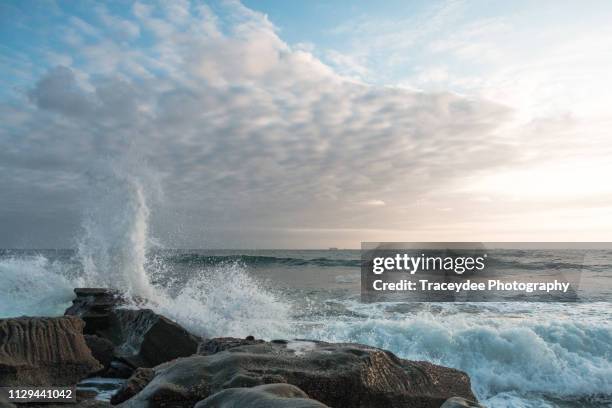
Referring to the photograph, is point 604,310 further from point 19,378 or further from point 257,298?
point 19,378

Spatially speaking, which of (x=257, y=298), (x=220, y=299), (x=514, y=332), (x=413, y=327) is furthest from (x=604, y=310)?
(x=220, y=299)

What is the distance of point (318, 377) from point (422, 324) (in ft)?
21.5

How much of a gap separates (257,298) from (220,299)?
1061 millimetres

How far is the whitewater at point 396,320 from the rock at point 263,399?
5.37m

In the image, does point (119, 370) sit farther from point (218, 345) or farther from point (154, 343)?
point (218, 345)

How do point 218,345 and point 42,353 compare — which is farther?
point 42,353

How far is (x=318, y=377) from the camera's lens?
3.62 m

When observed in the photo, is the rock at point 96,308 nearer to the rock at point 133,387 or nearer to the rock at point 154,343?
the rock at point 154,343

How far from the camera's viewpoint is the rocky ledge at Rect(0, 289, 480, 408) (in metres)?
3.11

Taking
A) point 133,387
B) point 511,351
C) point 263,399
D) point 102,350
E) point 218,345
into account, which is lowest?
point 511,351

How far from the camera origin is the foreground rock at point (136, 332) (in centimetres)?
653

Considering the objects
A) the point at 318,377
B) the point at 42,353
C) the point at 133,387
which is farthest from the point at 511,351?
the point at 42,353

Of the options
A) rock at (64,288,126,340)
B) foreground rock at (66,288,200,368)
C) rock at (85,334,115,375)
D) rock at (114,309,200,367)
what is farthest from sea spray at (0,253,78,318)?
rock at (85,334,115,375)

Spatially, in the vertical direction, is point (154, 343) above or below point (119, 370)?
above
